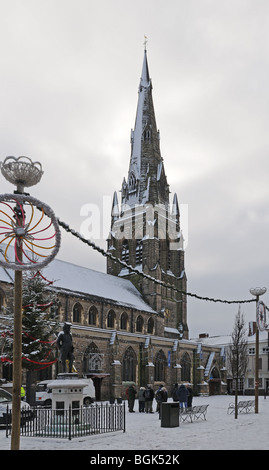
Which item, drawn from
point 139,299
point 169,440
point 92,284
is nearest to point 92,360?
point 92,284

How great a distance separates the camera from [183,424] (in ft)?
60.2

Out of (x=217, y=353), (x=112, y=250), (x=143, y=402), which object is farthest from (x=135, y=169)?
(x=143, y=402)

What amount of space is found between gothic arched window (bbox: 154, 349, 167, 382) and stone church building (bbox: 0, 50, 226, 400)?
10 centimetres

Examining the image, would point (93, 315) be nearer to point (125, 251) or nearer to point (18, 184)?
point (125, 251)

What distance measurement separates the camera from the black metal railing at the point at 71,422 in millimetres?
14617

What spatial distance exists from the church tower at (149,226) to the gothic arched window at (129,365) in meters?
10.4

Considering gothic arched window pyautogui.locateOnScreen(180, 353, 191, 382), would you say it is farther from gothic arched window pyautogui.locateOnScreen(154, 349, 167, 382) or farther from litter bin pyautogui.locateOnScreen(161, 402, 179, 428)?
litter bin pyautogui.locateOnScreen(161, 402, 179, 428)

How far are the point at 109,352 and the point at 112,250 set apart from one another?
21.4 metres

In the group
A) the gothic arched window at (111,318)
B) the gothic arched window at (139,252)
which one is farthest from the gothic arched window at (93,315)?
the gothic arched window at (139,252)

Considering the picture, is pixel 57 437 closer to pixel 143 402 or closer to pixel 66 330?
pixel 66 330

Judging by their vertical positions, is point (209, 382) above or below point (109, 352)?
below

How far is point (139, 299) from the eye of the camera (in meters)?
55.8

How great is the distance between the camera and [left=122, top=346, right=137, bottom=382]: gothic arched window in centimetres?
4462

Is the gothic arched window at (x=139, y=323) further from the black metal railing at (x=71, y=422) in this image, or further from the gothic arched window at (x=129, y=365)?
the black metal railing at (x=71, y=422)
